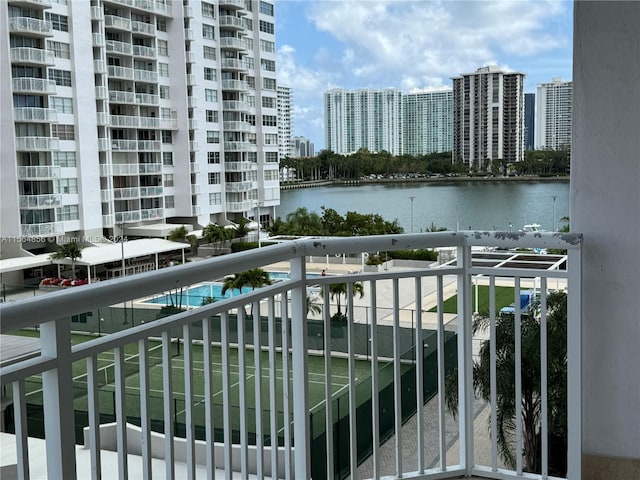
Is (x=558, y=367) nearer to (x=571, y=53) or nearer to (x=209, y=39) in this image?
(x=571, y=53)

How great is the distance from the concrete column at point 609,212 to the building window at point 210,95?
5.34 meters

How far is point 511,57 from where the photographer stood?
580cm

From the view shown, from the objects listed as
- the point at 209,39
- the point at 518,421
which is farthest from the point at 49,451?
the point at 209,39

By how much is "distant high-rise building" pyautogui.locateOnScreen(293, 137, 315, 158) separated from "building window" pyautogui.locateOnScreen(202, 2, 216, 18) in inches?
85.7

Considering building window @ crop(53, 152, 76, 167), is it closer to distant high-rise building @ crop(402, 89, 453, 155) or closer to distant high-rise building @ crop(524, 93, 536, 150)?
distant high-rise building @ crop(402, 89, 453, 155)

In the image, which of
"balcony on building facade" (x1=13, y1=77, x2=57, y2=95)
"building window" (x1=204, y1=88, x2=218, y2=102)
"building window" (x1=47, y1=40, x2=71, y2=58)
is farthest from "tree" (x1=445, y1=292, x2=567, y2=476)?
"balcony on building facade" (x1=13, y1=77, x2=57, y2=95)

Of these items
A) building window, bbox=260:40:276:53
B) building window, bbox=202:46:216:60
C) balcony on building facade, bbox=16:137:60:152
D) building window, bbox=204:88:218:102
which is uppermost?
building window, bbox=260:40:276:53

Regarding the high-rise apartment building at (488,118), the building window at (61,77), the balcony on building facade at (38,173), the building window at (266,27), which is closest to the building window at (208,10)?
the building window at (266,27)

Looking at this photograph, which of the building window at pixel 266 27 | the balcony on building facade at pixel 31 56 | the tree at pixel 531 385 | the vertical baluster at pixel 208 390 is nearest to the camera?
the vertical baluster at pixel 208 390

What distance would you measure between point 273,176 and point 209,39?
4.96ft

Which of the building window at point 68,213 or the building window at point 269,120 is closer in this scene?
the building window at point 269,120

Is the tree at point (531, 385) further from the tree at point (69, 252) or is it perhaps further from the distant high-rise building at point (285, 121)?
the tree at point (69, 252)

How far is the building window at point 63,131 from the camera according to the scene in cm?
752

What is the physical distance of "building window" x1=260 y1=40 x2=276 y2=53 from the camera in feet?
22.4
